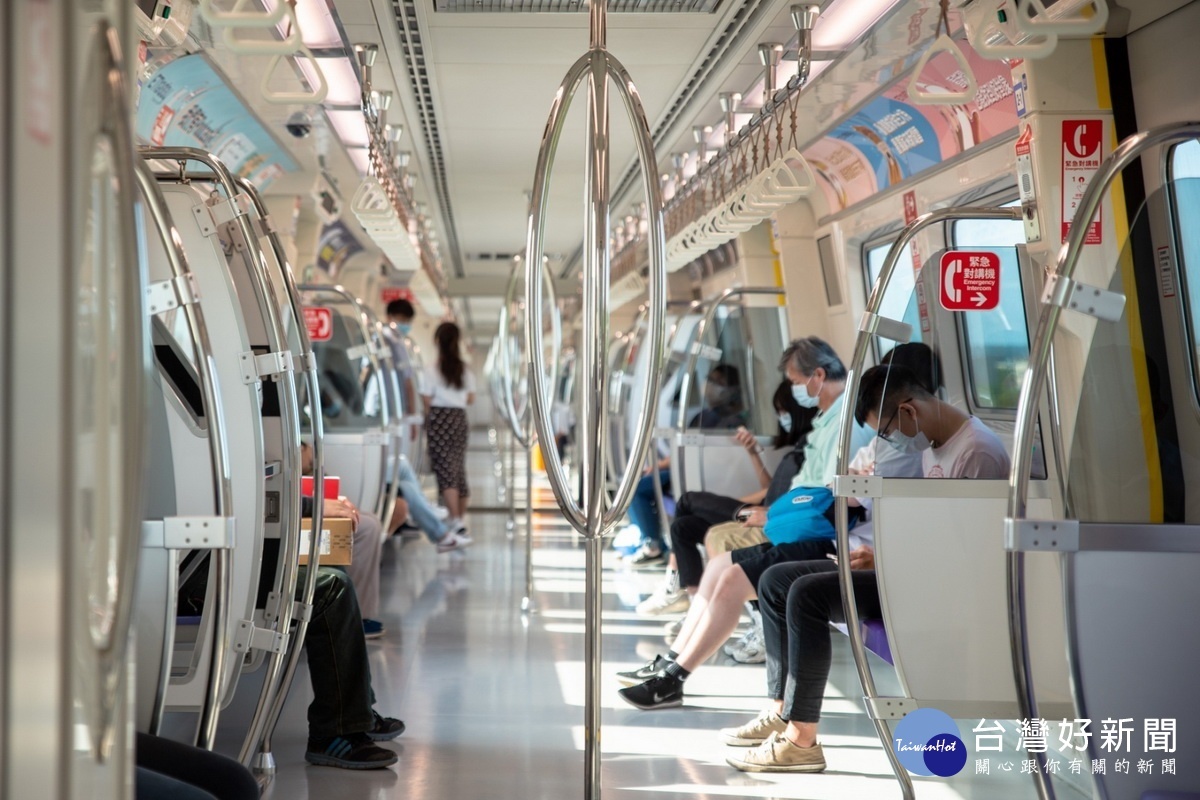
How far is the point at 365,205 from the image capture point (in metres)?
5.45

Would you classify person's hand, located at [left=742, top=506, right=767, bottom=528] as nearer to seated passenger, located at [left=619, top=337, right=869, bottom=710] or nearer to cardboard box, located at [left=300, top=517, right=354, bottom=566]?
seated passenger, located at [left=619, top=337, right=869, bottom=710]

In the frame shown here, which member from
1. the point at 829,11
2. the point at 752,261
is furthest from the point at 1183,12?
the point at 752,261

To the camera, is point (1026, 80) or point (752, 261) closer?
point (1026, 80)

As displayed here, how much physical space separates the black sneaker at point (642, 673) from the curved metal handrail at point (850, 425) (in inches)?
52.7

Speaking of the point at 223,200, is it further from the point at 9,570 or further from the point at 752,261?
the point at 752,261

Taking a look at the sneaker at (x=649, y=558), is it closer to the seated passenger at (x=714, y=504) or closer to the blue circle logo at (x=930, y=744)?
the seated passenger at (x=714, y=504)

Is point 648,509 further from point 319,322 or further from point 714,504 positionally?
point 319,322

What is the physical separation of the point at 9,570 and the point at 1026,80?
3345mm

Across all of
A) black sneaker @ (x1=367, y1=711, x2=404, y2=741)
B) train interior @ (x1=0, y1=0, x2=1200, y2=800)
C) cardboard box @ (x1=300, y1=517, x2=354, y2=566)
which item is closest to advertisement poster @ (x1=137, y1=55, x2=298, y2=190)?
train interior @ (x1=0, y1=0, x2=1200, y2=800)

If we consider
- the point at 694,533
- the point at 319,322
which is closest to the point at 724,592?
the point at 694,533

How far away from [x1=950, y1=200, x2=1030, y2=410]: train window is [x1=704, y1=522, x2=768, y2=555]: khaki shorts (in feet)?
4.79

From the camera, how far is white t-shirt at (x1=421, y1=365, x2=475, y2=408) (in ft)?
30.6

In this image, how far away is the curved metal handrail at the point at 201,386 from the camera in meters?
2.33

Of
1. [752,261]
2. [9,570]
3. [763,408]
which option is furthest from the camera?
[752,261]
